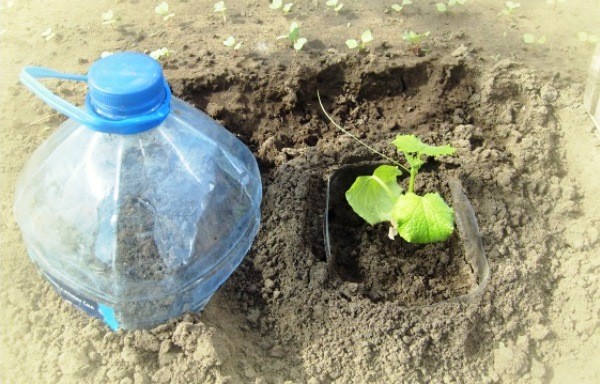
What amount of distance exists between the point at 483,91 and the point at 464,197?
679 millimetres

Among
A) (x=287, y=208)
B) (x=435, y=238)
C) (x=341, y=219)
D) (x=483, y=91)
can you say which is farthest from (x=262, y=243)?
(x=483, y=91)

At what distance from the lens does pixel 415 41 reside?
337 cm

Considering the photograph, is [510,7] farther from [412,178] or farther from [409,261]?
[409,261]

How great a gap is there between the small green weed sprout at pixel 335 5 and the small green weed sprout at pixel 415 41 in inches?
17.7

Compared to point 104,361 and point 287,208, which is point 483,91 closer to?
point 287,208

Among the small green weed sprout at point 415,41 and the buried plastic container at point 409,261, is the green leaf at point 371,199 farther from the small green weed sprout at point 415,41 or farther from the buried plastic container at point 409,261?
the small green weed sprout at point 415,41

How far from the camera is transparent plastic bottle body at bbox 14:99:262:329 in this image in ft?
7.57

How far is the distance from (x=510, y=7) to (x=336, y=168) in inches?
61.2

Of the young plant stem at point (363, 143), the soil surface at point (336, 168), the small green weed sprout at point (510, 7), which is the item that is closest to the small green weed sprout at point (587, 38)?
the soil surface at point (336, 168)

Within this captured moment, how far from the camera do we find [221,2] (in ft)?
11.9

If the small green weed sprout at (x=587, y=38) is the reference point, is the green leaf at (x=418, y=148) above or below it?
above

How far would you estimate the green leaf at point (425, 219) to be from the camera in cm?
250

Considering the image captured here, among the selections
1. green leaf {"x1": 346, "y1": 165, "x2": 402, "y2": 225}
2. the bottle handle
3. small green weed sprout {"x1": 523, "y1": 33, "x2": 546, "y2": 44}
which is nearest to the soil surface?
small green weed sprout {"x1": 523, "y1": 33, "x2": 546, "y2": 44}

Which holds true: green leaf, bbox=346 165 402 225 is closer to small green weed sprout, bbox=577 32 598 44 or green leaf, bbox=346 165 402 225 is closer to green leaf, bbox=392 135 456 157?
green leaf, bbox=392 135 456 157
